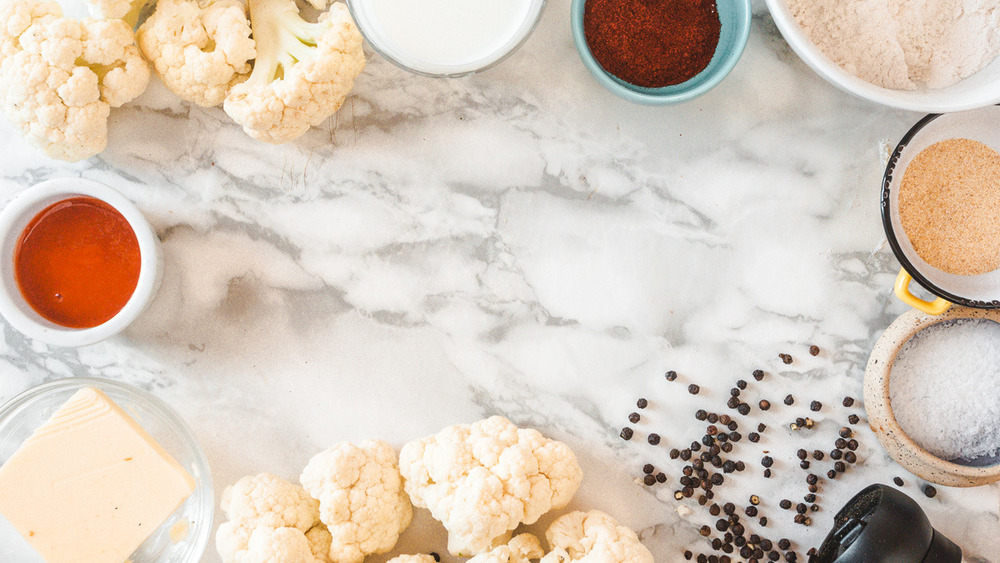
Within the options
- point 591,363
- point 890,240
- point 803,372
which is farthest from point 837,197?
point 591,363

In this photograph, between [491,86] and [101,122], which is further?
[491,86]

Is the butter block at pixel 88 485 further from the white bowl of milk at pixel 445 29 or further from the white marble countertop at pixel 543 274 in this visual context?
the white bowl of milk at pixel 445 29

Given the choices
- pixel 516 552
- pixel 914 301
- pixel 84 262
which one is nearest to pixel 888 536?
pixel 914 301

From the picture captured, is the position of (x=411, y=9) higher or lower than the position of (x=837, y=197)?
higher

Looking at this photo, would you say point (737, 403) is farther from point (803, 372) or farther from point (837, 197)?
point (837, 197)

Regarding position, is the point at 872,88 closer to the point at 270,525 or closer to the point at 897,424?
the point at 897,424
